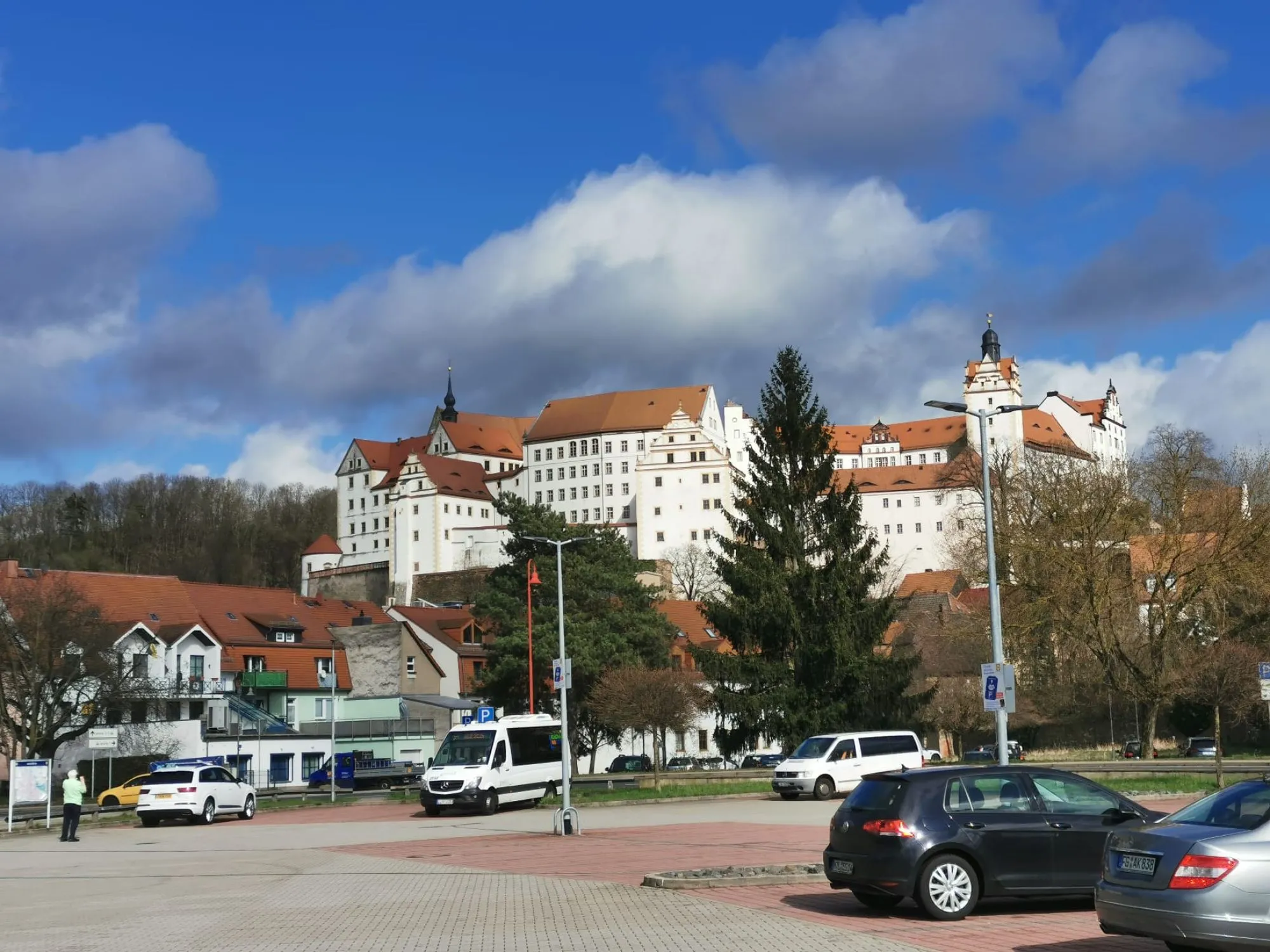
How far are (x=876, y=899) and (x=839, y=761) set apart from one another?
74.4ft

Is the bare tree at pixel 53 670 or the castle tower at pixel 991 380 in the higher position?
the castle tower at pixel 991 380

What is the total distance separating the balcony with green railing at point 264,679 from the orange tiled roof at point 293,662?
2.41 ft

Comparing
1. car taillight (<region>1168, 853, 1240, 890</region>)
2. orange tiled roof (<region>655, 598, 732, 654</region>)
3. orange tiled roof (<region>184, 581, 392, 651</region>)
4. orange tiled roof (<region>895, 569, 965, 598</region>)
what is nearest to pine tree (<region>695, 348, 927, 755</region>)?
car taillight (<region>1168, 853, 1240, 890</region>)

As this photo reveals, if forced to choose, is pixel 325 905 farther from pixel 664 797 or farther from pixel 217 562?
pixel 217 562

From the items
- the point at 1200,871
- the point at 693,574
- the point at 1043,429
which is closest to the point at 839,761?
the point at 1200,871

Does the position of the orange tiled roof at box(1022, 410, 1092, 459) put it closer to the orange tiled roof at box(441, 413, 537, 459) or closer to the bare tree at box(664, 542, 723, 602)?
the bare tree at box(664, 542, 723, 602)

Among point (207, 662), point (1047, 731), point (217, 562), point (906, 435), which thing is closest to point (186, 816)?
point (207, 662)

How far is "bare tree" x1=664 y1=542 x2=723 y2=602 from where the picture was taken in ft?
420

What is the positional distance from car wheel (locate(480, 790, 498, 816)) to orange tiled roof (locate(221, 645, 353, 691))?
42217 millimetres

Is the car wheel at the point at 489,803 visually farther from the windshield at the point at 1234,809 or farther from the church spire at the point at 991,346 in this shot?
the church spire at the point at 991,346

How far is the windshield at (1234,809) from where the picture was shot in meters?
10.4

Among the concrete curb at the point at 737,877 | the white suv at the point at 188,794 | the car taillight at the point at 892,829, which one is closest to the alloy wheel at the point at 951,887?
the car taillight at the point at 892,829

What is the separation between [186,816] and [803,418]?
2540cm

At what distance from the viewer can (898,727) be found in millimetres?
46062
